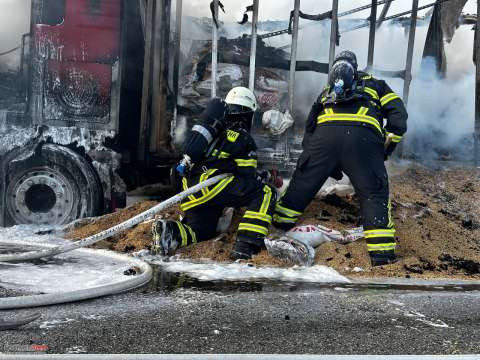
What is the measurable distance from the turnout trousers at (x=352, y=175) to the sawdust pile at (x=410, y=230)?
239mm

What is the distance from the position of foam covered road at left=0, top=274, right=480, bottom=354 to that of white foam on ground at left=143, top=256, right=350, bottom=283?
29cm

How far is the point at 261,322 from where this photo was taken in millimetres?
2777

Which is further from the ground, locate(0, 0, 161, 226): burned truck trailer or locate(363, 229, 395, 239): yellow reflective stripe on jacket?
locate(0, 0, 161, 226): burned truck trailer

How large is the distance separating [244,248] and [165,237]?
627 millimetres

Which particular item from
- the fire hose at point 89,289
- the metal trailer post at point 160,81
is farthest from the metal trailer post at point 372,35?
the fire hose at point 89,289

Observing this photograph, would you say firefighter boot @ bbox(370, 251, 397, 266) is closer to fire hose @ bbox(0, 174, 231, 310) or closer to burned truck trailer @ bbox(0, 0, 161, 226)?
fire hose @ bbox(0, 174, 231, 310)

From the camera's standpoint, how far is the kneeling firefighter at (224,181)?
434 centimetres

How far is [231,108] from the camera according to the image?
462 cm

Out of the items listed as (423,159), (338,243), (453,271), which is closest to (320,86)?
(423,159)

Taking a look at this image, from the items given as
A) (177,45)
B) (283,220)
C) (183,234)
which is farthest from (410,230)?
(177,45)

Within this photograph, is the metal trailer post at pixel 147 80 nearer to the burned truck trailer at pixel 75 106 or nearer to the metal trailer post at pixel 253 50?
the burned truck trailer at pixel 75 106

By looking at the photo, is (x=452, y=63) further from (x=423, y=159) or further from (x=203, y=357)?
(x=203, y=357)

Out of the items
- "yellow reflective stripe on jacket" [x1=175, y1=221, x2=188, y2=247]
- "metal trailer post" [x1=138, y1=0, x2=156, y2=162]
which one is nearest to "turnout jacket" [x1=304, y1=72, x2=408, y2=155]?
"yellow reflective stripe on jacket" [x1=175, y1=221, x2=188, y2=247]

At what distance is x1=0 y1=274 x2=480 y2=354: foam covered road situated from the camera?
7.93 feet
